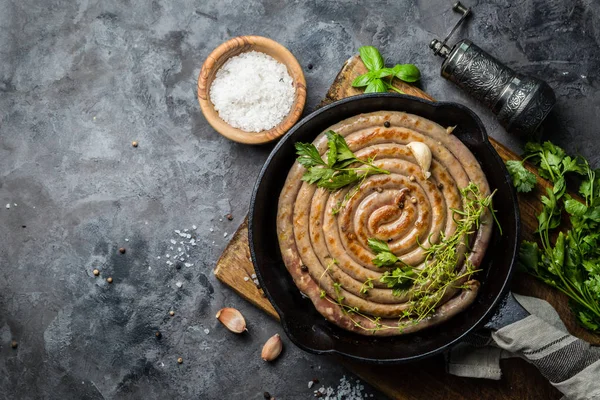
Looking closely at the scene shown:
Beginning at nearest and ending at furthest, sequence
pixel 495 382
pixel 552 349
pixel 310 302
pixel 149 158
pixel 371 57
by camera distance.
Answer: pixel 552 349 → pixel 310 302 → pixel 495 382 → pixel 371 57 → pixel 149 158

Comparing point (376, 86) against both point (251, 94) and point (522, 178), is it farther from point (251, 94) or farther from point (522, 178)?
point (522, 178)

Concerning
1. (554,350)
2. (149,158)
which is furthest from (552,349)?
(149,158)

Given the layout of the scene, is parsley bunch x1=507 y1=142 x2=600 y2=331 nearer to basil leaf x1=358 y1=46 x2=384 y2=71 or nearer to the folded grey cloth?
the folded grey cloth

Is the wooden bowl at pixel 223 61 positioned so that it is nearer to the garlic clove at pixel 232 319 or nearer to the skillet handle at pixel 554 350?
the garlic clove at pixel 232 319

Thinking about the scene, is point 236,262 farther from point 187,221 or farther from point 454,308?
point 454,308

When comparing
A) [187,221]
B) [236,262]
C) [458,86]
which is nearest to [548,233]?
[458,86]

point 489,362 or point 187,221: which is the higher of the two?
point 489,362
